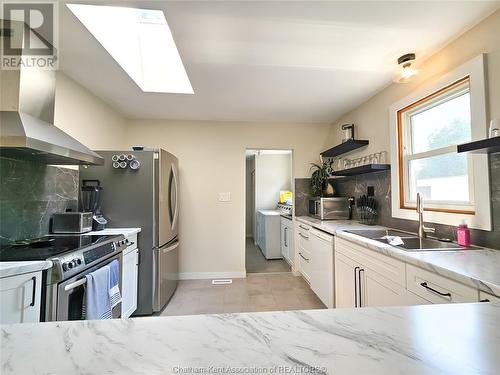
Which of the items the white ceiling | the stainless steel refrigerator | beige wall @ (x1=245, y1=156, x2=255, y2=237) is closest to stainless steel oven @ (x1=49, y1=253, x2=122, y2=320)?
the stainless steel refrigerator

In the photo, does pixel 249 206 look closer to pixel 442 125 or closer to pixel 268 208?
pixel 268 208

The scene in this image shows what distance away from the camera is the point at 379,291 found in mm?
1564

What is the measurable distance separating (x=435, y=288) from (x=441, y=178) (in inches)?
43.6

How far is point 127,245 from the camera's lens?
2.01m

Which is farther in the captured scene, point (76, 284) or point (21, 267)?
point (76, 284)

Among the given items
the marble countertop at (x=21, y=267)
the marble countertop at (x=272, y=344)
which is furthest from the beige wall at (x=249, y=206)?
the marble countertop at (x=272, y=344)

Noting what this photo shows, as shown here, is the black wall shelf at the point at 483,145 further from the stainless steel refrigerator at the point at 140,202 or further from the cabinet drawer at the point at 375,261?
the stainless steel refrigerator at the point at 140,202

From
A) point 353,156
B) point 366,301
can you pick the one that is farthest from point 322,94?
point 366,301

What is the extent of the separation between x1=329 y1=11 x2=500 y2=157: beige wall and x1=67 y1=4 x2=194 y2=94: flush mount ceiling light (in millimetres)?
2111

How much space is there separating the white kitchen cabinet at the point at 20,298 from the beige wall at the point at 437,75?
9.26 ft

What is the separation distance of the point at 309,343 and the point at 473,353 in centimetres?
32

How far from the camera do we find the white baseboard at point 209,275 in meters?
3.35

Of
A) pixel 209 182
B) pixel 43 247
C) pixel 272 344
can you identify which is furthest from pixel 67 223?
pixel 272 344

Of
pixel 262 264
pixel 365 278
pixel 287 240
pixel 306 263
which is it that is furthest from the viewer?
pixel 262 264
